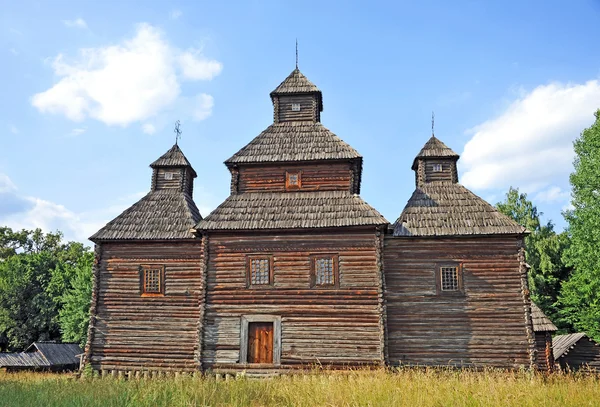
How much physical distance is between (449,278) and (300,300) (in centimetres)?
567

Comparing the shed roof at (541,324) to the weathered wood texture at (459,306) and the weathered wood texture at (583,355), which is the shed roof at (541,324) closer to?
the weathered wood texture at (583,355)

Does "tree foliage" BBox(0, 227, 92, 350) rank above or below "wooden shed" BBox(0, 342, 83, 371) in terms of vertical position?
above

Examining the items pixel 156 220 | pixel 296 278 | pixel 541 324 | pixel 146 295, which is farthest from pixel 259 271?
pixel 541 324

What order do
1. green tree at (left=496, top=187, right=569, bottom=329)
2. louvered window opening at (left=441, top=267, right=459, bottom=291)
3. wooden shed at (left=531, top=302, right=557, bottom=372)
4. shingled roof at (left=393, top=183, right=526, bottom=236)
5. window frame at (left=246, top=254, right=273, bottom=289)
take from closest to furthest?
1. window frame at (left=246, top=254, right=273, bottom=289)
2. louvered window opening at (left=441, top=267, right=459, bottom=291)
3. shingled roof at (left=393, top=183, right=526, bottom=236)
4. wooden shed at (left=531, top=302, right=557, bottom=372)
5. green tree at (left=496, top=187, right=569, bottom=329)

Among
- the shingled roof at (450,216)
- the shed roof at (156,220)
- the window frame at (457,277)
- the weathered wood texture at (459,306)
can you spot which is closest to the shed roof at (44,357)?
the shed roof at (156,220)

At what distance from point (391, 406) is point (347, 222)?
417 inches

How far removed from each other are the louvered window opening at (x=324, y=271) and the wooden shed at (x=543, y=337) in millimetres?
11062

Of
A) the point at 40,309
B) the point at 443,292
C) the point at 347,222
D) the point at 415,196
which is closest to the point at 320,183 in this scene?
the point at 347,222

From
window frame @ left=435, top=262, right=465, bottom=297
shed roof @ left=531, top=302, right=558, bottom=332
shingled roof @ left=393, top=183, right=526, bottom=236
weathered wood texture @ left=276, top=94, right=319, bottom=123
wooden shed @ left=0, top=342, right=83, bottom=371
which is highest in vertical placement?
weathered wood texture @ left=276, top=94, right=319, bottom=123

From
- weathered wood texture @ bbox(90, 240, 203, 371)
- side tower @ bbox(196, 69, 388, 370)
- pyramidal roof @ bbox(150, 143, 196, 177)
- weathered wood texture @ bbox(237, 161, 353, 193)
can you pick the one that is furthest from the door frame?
pyramidal roof @ bbox(150, 143, 196, 177)

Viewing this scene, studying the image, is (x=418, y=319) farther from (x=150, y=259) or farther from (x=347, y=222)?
(x=150, y=259)

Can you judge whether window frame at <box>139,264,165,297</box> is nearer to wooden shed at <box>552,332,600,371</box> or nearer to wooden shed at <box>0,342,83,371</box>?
wooden shed at <box>0,342,83,371</box>

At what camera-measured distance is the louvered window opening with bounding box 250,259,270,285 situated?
59.0 ft

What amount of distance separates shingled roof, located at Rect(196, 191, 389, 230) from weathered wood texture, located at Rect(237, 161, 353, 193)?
297mm
